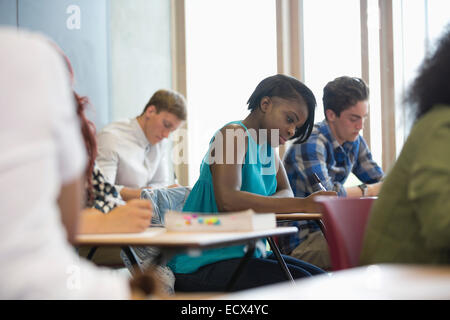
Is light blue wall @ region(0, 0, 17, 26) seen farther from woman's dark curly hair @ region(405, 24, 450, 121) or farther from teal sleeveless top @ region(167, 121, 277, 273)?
woman's dark curly hair @ region(405, 24, 450, 121)

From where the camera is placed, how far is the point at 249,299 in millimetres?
718

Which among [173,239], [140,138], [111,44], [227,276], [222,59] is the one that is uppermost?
[111,44]

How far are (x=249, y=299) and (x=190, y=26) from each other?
580 cm

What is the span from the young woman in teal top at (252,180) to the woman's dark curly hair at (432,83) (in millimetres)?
1125

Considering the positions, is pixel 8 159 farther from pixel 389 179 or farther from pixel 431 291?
pixel 389 179

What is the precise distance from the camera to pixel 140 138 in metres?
4.32

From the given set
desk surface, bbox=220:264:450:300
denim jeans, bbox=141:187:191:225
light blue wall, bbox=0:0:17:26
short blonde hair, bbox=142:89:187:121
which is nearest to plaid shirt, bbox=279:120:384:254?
denim jeans, bbox=141:187:191:225

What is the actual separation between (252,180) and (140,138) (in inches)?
79.5

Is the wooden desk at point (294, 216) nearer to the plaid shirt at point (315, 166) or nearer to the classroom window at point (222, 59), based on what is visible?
the plaid shirt at point (315, 166)

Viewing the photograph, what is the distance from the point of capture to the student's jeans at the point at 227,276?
215 centimetres

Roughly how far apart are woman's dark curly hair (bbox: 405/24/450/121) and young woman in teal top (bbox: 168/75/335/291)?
1125 millimetres

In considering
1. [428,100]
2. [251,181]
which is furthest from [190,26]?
[428,100]


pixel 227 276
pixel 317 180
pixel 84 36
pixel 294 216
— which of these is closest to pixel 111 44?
pixel 84 36

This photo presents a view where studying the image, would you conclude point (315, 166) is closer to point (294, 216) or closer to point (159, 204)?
point (294, 216)
